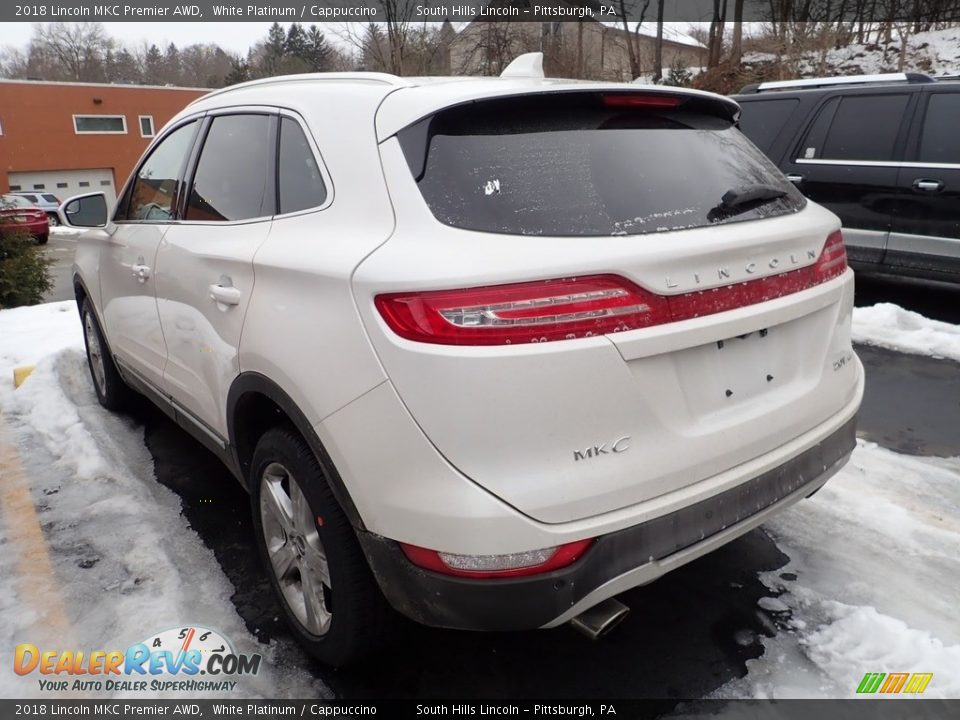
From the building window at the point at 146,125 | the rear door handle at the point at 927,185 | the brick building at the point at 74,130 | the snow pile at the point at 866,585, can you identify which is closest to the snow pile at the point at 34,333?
the snow pile at the point at 866,585

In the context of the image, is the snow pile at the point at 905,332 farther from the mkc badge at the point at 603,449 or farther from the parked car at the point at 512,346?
the mkc badge at the point at 603,449

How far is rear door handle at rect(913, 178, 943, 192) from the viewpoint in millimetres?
5879

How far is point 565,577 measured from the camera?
180 cm

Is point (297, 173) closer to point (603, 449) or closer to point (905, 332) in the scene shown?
point (603, 449)

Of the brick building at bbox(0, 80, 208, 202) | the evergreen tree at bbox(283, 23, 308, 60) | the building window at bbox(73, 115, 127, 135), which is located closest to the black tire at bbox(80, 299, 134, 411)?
the brick building at bbox(0, 80, 208, 202)

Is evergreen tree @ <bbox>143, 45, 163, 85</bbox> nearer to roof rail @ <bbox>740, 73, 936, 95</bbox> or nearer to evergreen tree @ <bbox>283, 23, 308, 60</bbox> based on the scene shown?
evergreen tree @ <bbox>283, 23, 308, 60</bbox>

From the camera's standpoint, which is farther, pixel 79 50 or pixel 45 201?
pixel 79 50

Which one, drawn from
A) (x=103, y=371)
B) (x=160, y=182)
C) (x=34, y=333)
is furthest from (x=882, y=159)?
(x=34, y=333)

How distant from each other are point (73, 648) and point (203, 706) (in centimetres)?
61

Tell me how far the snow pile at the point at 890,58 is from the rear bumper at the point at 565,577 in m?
24.0

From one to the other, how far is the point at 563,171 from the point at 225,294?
4.19 feet

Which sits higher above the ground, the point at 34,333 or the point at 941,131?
the point at 941,131

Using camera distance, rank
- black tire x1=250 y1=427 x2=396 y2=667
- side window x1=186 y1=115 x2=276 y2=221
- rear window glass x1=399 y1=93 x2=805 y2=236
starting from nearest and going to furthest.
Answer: rear window glass x1=399 y1=93 x2=805 y2=236 < black tire x1=250 y1=427 x2=396 y2=667 < side window x1=186 y1=115 x2=276 y2=221

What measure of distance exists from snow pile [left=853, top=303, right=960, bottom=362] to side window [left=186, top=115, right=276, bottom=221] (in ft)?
16.3
